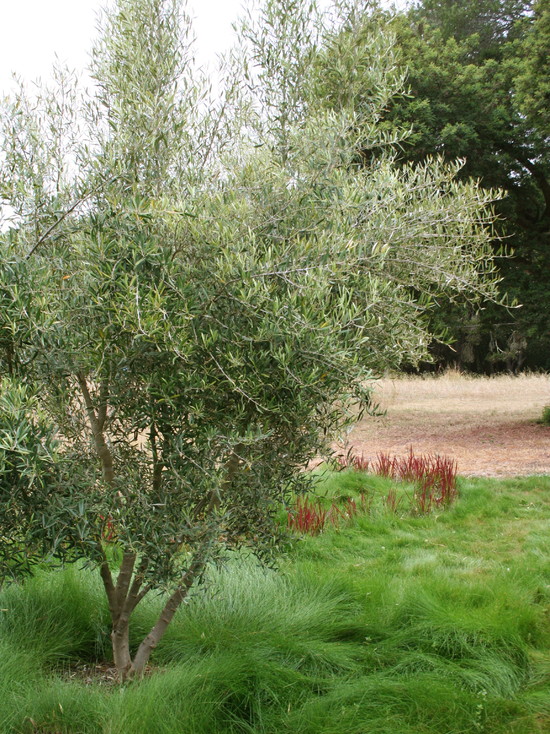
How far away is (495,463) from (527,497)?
123 inches

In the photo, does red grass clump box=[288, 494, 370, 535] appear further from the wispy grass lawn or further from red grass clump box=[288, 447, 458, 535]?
the wispy grass lawn

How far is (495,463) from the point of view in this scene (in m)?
12.5

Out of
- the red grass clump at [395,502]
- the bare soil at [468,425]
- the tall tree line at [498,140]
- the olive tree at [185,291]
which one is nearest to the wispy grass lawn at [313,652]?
the olive tree at [185,291]

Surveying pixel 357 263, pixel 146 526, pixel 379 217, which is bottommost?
pixel 146 526

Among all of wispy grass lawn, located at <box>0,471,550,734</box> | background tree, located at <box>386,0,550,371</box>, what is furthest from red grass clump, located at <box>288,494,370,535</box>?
background tree, located at <box>386,0,550,371</box>

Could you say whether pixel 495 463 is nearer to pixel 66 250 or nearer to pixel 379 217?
pixel 379 217

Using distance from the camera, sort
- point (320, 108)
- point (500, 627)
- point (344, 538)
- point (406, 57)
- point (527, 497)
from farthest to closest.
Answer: point (406, 57) → point (527, 497) → point (344, 538) → point (500, 627) → point (320, 108)

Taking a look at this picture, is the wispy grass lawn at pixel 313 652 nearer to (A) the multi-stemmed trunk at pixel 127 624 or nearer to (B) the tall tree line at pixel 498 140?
(A) the multi-stemmed trunk at pixel 127 624

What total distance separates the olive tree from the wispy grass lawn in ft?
1.78

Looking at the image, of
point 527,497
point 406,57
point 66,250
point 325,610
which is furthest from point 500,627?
point 406,57

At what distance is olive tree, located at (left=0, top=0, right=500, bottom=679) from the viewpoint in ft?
10.4

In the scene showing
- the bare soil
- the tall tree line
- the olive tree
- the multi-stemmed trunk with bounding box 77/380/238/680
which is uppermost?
the tall tree line

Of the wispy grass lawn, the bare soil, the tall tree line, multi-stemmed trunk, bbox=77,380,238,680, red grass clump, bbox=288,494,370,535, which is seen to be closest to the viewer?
multi-stemmed trunk, bbox=77,380,238,680

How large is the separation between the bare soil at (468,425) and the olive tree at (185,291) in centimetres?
345
